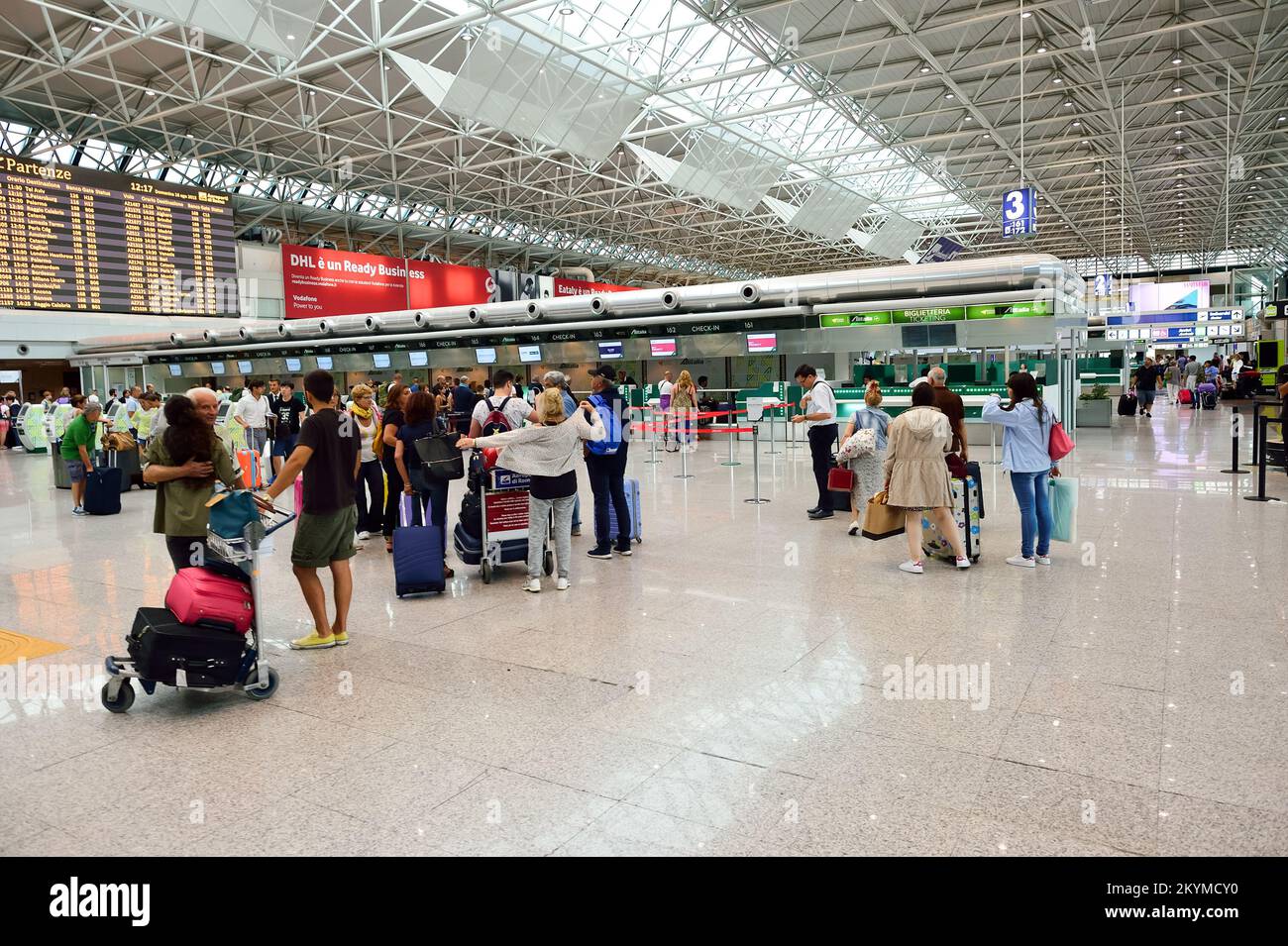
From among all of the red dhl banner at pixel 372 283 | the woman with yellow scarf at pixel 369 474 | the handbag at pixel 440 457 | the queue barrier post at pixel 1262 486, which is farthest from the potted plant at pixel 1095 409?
the handbag at pixel 440 457

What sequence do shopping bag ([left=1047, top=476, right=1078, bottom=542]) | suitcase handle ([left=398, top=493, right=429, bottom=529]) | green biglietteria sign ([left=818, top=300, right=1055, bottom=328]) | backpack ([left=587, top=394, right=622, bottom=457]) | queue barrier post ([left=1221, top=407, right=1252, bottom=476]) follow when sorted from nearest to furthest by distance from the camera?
shopping bag ([left=1047, top=476, right=1078, bottom=542]) < backpack ([left=587, top=394, right=622, bottom=457]) < suitcase handle ([left=398, top=493, right=429, bottom=529]) < queue barrier post ([left=1221, top=407, right=1252, bottom=476]) < green biglietteria sign ([left=818, top=300, right=1055, bottom=328])

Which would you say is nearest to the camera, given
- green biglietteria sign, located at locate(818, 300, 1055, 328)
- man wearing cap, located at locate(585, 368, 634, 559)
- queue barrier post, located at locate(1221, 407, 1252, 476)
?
man wearing cap, located at locate(585, 368, 634, 559)

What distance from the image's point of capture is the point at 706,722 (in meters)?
4.05

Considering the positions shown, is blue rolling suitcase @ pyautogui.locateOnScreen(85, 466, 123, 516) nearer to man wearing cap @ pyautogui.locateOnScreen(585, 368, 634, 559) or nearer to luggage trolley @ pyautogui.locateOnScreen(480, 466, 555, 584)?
luggage trolley @ pyautogui.locateOnScreen(480, 466, 555, 584)

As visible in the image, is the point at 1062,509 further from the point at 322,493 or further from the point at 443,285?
the point at 443,285

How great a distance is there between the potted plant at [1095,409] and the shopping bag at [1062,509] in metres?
16.5

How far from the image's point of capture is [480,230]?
43.8 m

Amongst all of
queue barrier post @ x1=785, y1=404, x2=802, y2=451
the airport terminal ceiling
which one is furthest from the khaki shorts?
the airport terminal ceiling

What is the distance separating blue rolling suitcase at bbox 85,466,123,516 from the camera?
11.2 metres

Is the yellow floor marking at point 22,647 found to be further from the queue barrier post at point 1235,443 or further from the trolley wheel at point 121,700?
the queue barrier post at point 1235,443

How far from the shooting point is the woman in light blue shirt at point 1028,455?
22.6 feet

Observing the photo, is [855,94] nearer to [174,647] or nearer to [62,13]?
[62,13]

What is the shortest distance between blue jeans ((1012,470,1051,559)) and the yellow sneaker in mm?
5405

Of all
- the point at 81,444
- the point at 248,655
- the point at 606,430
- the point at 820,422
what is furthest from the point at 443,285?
the point at 248,655
